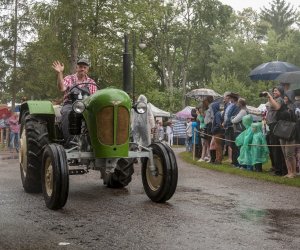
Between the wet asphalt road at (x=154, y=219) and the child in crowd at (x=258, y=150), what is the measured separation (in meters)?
2.59

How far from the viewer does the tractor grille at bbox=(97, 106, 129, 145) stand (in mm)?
7098

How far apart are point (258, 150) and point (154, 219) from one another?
20.7 ft

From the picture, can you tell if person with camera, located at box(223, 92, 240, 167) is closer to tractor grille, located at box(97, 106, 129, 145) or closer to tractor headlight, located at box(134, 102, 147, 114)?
tractor headlight, located at box(134, 102, 147, 114)

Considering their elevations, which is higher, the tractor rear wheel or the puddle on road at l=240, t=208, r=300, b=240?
the tractor rear wheel

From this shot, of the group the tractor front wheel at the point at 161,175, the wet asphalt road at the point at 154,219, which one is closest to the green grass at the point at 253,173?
the wet asphalt road at the point at 154,219

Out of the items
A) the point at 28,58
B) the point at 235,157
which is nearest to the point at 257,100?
the point at 28,58

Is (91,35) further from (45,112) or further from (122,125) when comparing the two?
(122,125)

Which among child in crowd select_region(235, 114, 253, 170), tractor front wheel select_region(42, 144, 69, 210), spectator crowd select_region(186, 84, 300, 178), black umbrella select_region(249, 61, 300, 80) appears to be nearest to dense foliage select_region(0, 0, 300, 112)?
black umbrella select_region(249, 61, 300, 80)

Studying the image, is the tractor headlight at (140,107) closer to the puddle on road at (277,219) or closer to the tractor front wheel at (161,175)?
the tractor front wheel at (161,175)

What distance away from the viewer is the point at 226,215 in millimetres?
6410

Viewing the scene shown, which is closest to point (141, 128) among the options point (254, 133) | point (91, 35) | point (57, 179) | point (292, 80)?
point (254, 133)

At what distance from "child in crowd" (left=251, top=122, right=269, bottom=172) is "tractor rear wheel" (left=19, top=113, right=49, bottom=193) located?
17.6 ft

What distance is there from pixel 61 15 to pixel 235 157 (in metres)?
15.8

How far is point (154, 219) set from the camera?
610 centimetres
